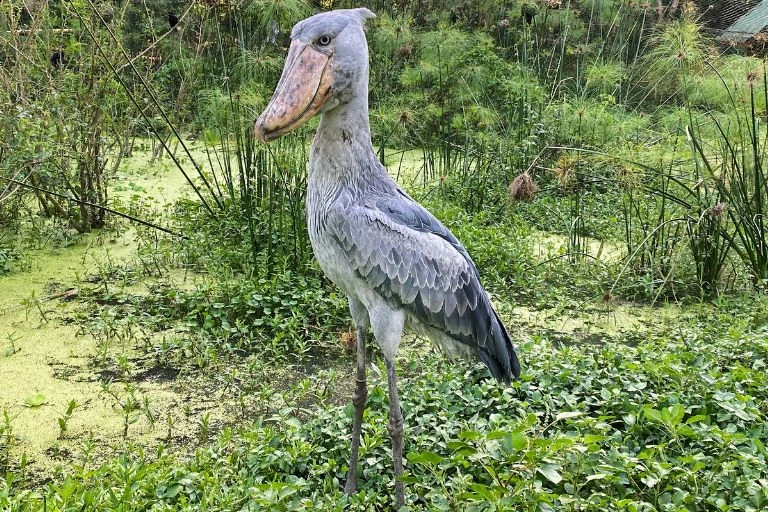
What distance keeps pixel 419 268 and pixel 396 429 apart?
52 cm

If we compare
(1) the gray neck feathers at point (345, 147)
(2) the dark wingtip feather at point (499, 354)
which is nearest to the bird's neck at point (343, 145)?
(1) the gray neck feathers at point (345, 147)

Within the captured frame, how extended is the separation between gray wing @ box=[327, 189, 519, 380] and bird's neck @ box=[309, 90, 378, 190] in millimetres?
99

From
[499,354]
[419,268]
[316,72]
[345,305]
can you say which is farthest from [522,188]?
[316,72]

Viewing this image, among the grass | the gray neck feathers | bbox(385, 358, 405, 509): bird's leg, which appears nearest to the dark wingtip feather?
the grass

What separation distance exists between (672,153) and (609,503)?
9.53 ft

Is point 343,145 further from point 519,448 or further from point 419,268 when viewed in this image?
point 519,448

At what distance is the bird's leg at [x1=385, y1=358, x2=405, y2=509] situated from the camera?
7.23 feet

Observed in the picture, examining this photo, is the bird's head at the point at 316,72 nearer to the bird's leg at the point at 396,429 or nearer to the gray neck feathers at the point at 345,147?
the gray neck feathers at the point at 345,147

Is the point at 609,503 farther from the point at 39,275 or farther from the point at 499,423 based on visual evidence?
the point at 39,275

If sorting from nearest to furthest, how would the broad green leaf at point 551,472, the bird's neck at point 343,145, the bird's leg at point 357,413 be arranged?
the broad green leaf at point 551,472 → the bird's neck at point 343,145 → the bird's leg at point 357,413

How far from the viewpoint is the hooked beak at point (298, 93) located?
194 centimetres

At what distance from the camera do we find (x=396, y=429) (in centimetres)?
223

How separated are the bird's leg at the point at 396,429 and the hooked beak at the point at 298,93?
0.80m

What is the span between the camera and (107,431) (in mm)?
2705
